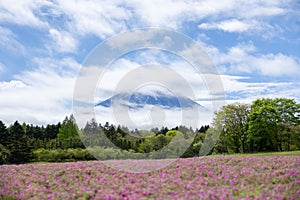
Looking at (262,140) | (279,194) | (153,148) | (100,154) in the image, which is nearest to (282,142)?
(262,140)

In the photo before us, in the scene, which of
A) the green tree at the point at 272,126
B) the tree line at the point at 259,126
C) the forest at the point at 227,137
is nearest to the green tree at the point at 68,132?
the forest at the point at 227,137

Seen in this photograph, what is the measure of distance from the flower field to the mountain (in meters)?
3.22

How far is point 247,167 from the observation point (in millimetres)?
13945

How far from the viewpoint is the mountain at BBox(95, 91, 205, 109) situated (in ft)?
52.0

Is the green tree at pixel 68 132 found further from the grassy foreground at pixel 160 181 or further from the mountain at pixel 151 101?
the grassy foreground at pixel 160 181

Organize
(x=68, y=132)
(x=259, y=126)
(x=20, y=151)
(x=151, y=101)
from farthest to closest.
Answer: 1. (x=68, y=132)
2. (x=259, y=126)
3. (x=20, y=151)
4. (x=151, y=101)

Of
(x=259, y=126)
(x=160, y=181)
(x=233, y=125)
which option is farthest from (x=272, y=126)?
(x=160, y=181)

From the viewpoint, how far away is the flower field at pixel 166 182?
10.0 metres

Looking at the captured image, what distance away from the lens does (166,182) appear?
11.8 meters

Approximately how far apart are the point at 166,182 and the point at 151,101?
5.92m

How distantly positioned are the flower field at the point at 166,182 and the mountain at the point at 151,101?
3.22m

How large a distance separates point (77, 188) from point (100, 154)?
46.1 ft

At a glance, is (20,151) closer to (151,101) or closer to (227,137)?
(151,101)

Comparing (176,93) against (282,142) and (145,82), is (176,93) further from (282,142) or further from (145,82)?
(282,142)
